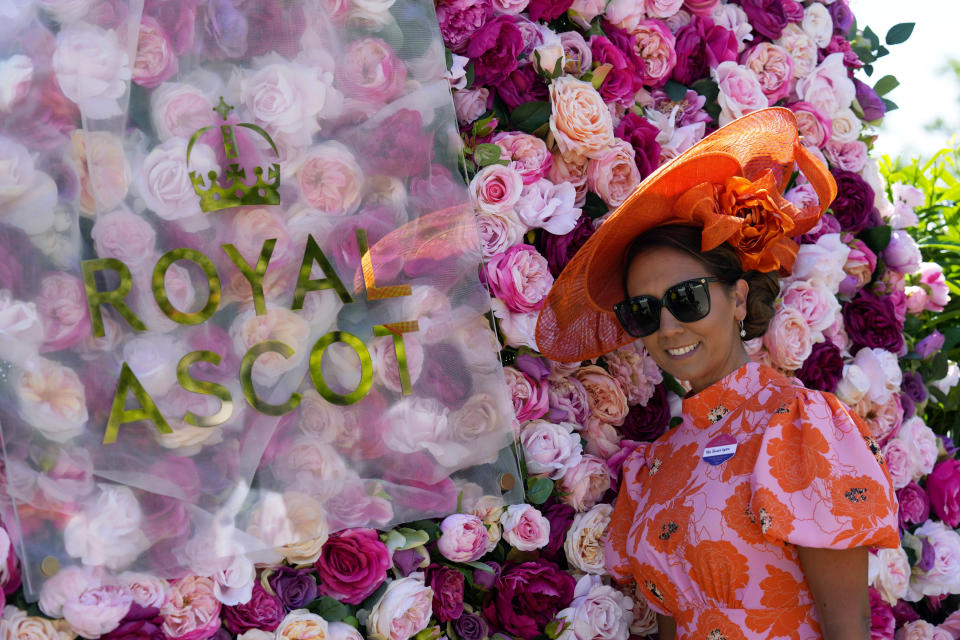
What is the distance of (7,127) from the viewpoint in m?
1.74

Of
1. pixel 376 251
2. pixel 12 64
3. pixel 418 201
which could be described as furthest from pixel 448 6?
pixel 12 64

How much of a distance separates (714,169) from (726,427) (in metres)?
0.57

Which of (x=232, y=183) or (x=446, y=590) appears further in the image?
(x=446, y=590)

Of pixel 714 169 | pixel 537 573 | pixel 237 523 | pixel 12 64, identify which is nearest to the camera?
pixel 12 64

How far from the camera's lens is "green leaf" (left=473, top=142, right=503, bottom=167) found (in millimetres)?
2244

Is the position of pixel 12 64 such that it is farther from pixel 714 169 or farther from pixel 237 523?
pixel 714 169

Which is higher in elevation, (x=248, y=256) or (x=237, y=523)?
(x=248, y=256)

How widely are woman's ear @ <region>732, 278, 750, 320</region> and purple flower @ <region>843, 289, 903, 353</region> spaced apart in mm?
1009

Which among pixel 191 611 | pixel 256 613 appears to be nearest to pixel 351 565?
pixel 256 613

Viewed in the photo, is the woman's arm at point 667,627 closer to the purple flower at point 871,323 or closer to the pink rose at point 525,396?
the pink rose at point 525,396

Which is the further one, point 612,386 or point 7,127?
point 612,386

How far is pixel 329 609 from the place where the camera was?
1940 mm

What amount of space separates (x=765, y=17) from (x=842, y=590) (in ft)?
6.05

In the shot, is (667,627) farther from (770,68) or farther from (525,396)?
(770,68)
